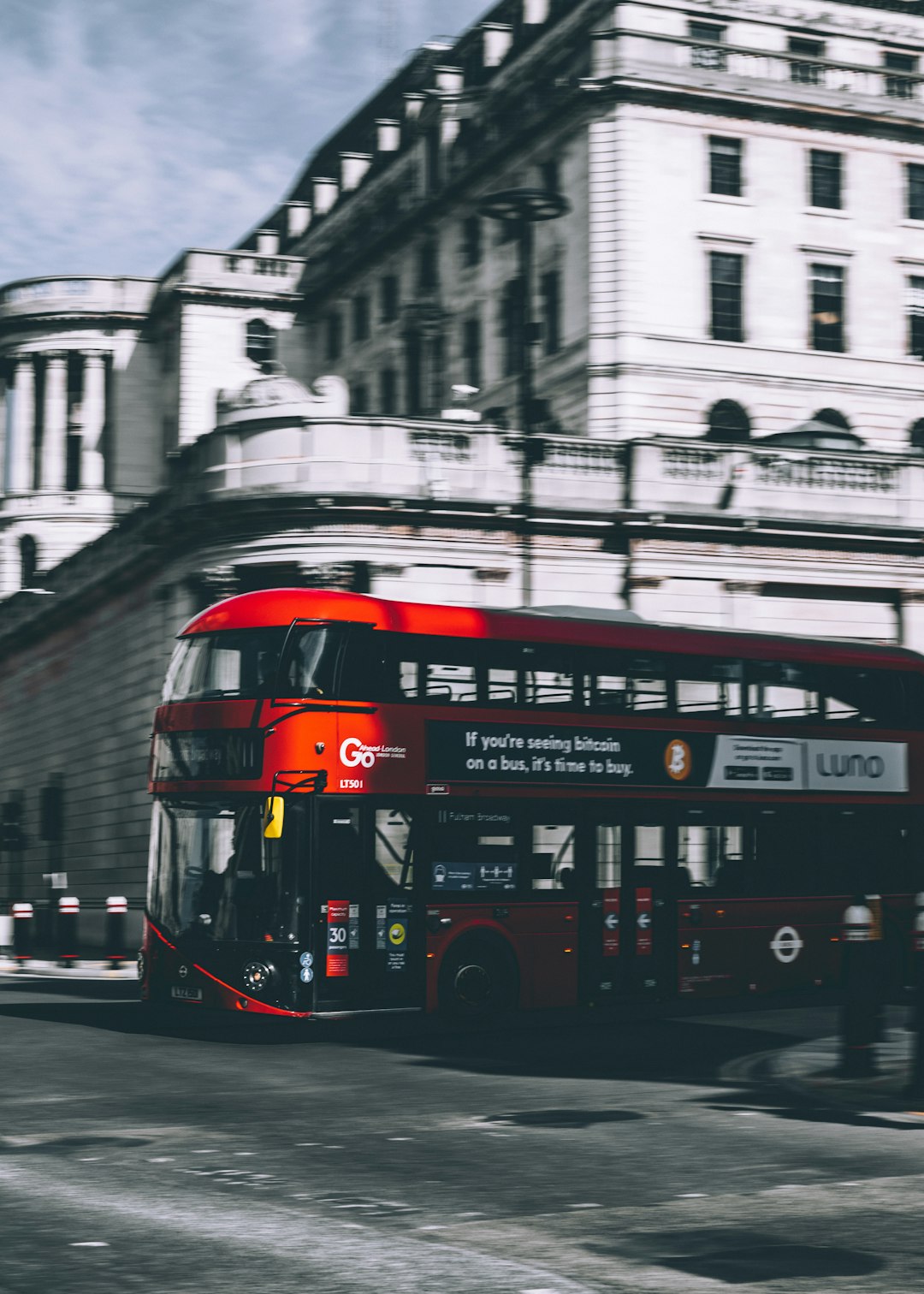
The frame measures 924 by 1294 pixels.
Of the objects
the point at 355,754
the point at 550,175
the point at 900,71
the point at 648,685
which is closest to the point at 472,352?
the point at 550,175

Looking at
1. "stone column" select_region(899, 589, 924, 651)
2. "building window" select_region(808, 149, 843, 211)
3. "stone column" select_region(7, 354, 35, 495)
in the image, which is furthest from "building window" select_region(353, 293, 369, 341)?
"stone column" select_region(899, 589, 924, 651)

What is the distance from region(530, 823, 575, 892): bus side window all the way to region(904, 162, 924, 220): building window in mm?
34369

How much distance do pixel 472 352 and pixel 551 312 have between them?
6.40m

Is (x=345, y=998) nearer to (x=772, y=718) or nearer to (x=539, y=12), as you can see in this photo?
(x=772, y=718)

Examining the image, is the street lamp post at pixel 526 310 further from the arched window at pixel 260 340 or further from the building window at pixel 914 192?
the arched window at pixel 260 340

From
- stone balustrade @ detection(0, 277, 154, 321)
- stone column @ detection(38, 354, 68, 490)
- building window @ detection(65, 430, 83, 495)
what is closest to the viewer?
stone balustrade @ detection(0, 277, 154, 321)

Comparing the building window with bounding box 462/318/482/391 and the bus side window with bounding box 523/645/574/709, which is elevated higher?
the building window with bounding box 462/318/482/391

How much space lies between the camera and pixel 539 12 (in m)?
54.2

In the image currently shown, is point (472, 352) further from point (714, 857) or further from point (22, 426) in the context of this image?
point (714, 857)

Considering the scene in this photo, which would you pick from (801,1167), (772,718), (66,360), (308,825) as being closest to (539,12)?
(66,360)

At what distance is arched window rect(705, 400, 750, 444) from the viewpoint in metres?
47.9

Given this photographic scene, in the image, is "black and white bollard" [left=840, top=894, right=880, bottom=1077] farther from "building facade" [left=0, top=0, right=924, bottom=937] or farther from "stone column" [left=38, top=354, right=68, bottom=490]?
"stone column" [left=38, top=354, right=68, bottom=490]

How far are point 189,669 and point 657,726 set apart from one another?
202 inches

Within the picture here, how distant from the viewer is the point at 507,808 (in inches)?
768
